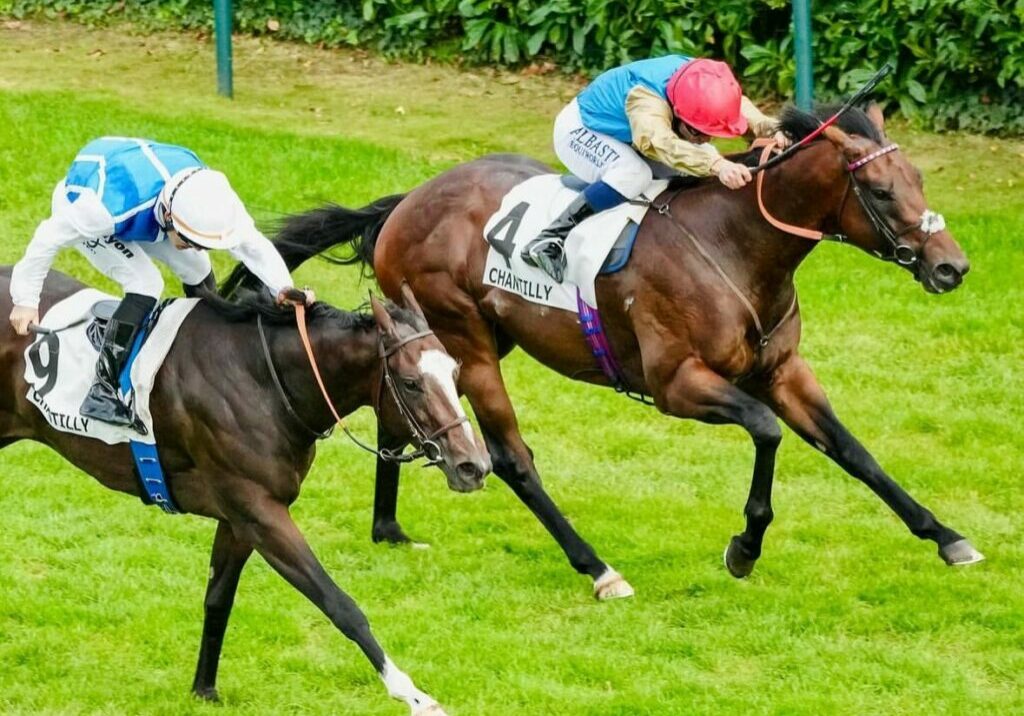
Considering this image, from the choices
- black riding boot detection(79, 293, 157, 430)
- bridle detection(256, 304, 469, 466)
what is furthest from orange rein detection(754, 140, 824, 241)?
black riding boot detection(79, 293, 157, 430)

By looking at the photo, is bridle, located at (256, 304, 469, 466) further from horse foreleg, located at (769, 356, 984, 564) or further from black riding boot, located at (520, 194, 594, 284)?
horse foreleg, located at (769, 356, 984, 564)

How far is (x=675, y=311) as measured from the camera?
7.53 meters

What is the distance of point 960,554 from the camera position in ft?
25.6

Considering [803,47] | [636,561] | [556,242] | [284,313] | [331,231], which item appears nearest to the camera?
[284,313]

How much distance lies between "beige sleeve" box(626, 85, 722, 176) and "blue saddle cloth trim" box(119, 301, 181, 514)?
2040mm

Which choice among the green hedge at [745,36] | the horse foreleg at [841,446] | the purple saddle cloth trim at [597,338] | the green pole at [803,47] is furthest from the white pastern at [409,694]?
the green hedge at [745,36]

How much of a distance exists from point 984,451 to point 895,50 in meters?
4.27

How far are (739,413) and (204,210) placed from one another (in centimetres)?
234

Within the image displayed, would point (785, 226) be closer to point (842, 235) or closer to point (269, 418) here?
point (842, 235)

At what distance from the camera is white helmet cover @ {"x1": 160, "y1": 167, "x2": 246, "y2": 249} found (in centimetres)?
623

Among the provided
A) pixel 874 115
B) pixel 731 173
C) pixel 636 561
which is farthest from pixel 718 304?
pixel 636 561

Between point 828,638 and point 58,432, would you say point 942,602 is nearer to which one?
point 828,638

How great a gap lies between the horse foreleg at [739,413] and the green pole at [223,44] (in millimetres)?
7679

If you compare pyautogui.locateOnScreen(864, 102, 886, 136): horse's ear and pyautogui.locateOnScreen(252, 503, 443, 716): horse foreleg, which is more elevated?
pyautogui.locateOnScreen(864, 102, 886, 136): horse's ear
